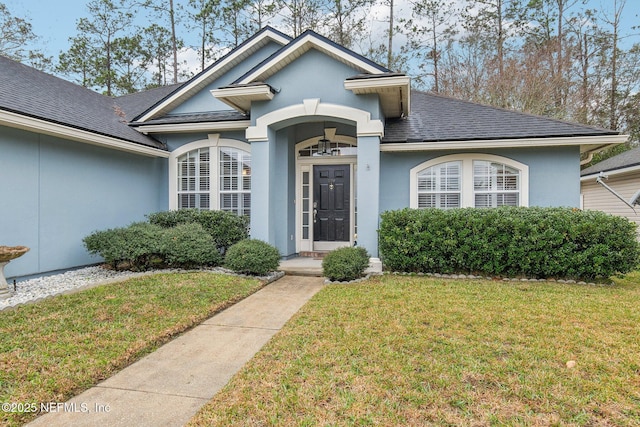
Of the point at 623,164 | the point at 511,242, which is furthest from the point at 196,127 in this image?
the point at 623,164

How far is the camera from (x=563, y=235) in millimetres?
6680

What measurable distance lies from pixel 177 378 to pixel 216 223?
5599 millimetres

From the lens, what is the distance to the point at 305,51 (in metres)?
8.09

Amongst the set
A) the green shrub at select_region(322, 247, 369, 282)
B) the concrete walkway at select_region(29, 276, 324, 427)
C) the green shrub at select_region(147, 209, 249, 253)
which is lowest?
the concrete walkway at select_region(29, 276, 324, 427)

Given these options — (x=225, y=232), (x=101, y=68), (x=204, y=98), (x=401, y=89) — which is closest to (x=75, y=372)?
(x=225, y=232)

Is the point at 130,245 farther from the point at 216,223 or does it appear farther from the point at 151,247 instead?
the point at 216,223

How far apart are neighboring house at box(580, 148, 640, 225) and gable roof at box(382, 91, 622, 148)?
3.48m

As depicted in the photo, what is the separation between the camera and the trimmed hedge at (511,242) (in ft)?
21.7

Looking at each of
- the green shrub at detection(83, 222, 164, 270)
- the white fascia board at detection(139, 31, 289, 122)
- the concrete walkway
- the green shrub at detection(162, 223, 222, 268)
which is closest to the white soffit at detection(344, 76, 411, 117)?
the white fascia board at detection(139, 31, 289, 122)

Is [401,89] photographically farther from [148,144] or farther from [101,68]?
[101,68]

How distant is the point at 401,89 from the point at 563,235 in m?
4.13

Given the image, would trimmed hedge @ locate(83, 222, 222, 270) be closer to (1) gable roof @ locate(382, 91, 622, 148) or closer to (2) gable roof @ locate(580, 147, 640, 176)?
(1) gable roof @ locate(382, 91, 622, 148)

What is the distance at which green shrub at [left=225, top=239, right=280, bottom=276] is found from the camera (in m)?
7.15

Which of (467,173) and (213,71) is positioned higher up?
(213,71)
